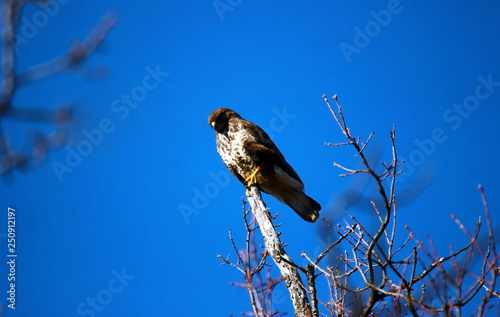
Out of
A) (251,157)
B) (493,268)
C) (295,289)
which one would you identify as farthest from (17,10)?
(251,157)

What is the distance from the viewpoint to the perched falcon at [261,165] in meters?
4.45

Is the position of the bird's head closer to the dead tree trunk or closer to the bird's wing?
the bird's wing

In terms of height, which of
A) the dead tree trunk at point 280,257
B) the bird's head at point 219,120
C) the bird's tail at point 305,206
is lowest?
the dead tree trunk at point 280,257

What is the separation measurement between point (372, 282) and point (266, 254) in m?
1.34

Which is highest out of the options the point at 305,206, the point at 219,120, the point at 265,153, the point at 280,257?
the point at 219,120

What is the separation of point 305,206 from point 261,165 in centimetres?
61

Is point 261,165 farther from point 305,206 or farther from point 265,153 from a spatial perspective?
point 305,206

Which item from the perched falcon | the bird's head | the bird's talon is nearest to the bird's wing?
the perched falcon

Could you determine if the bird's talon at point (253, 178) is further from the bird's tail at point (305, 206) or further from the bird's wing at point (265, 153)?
the bird's tail at point (305, 206)

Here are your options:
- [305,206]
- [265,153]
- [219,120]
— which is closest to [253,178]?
[265,153]

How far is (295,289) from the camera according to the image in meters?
3.00

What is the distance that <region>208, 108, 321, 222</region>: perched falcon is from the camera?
4.45 m

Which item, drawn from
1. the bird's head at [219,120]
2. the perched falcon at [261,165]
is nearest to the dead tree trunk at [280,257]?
the perched falcon at [261,165]

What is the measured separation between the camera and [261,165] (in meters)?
4.48
